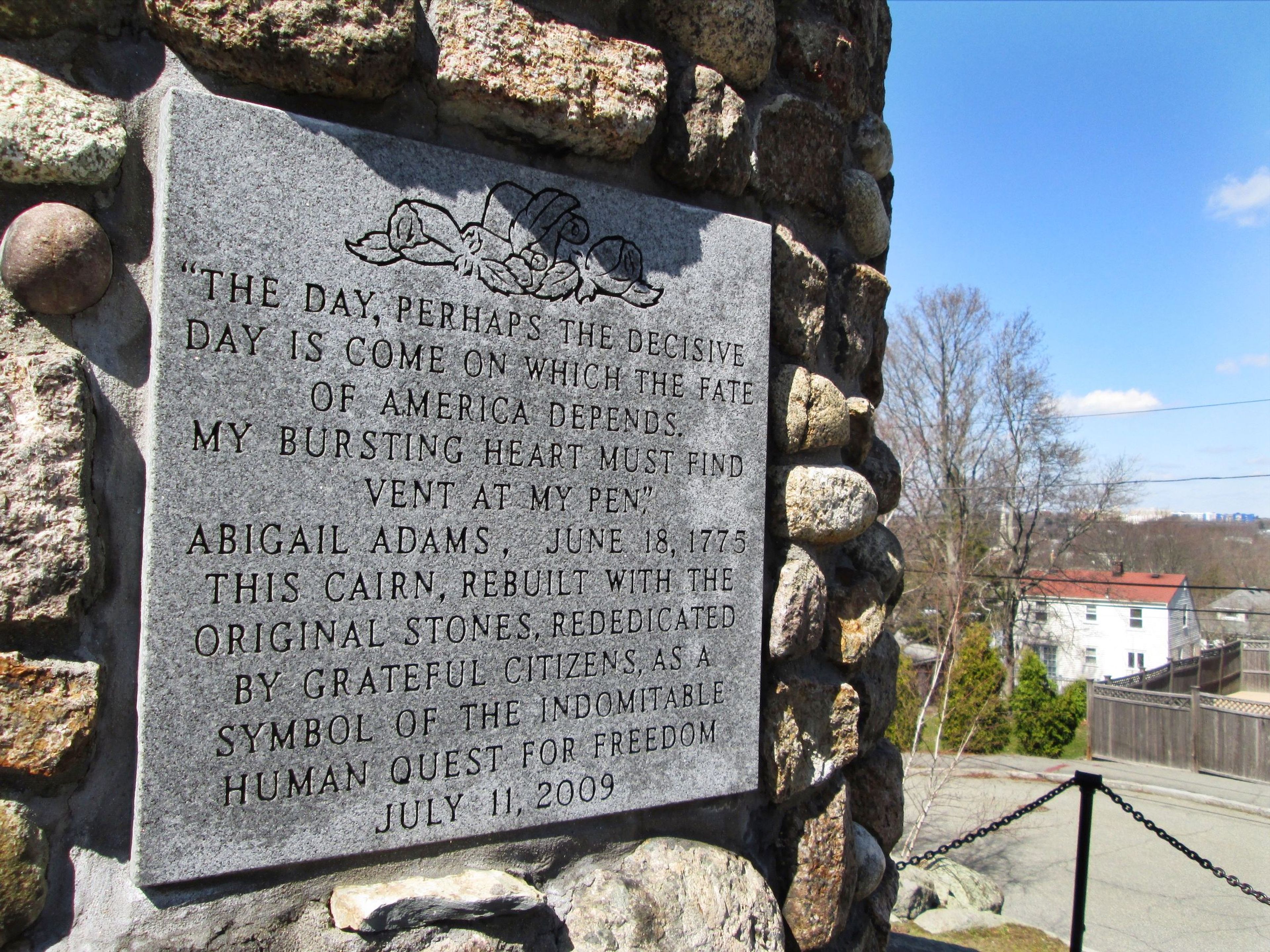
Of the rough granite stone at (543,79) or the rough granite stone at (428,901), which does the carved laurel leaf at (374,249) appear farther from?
the rough granite stone at (428,901)

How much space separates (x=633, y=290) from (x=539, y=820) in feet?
3.90

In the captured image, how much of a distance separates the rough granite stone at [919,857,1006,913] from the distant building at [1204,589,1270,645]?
32.3 m

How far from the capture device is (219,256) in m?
1.57

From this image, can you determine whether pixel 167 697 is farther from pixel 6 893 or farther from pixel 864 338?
pixel 864 338

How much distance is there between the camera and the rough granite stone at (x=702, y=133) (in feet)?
6.82

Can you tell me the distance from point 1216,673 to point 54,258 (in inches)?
1214

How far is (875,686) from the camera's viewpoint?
2.56 meters

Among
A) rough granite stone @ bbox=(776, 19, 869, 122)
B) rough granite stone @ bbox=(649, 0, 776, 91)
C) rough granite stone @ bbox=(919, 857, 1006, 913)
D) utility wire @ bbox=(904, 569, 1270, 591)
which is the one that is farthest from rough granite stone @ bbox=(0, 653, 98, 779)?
utility wire @ bbox=(904, 569, 1270, 591)

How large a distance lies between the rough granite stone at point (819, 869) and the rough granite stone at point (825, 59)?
1.96 metres

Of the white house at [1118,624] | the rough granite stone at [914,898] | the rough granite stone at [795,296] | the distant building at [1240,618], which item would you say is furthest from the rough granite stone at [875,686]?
the distant building at [1240,618]

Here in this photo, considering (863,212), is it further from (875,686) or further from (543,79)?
(875,686)

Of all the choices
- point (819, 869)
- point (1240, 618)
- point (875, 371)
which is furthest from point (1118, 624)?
point (819, 869)

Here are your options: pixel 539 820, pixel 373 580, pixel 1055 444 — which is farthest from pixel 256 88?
pixel 1055 444

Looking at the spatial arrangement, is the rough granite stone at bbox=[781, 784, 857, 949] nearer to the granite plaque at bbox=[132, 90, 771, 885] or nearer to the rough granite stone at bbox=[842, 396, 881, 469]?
the granite plaque at bbox=[132, 90, 771, 885]
